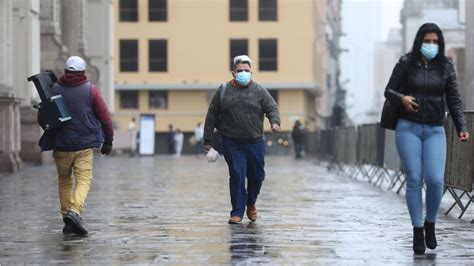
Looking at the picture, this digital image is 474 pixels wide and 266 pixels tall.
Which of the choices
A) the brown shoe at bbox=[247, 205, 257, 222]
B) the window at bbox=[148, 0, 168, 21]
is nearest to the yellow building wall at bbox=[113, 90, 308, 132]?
the window at bbox=[148, 0, 168, 21]

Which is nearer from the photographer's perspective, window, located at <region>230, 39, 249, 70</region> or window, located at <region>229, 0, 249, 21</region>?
window, located at <region>230, 39, 249, 70</region>

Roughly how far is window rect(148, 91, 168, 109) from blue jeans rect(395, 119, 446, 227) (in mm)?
58247

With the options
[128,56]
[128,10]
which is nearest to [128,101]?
[128,56]

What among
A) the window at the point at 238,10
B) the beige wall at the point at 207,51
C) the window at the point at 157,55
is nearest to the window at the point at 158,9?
the beige wall at the point at 207,51

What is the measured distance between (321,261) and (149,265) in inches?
52.9

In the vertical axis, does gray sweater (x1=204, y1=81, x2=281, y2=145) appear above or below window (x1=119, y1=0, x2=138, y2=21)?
below

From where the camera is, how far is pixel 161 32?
67562 mm

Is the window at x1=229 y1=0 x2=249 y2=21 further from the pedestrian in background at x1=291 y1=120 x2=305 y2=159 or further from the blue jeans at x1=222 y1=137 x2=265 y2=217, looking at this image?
the blue jeans at x1=222 y1=137 x2=265 y2=217

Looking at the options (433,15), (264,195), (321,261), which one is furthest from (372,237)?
(433,15)

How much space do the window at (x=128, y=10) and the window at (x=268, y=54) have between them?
7691 mm

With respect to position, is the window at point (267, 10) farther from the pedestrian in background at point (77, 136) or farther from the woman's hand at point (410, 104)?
the woman's hand at point (410, 104)

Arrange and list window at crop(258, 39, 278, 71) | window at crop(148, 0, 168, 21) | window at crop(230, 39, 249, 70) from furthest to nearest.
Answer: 1. window at crop(148, 0, 168, 21)
2. window at crop(230, 39, 249, 70)
3. window at crop(258, 39, 278, 71)

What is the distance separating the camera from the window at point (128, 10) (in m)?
67.4

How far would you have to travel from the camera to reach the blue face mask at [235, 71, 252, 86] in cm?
1227
